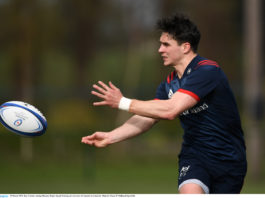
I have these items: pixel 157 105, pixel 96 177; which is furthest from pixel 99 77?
pixel 157 105

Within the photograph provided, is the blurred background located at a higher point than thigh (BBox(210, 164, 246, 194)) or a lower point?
higher

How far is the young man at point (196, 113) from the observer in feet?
15.6

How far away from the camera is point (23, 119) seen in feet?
17.4

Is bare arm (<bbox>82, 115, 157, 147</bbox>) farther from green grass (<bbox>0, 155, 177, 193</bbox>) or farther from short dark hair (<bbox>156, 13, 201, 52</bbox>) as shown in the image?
green grass (<bbox>0, 155, 177, 193</bbox>)

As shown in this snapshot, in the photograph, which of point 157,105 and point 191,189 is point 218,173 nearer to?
point 191,189

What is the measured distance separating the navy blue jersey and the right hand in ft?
2.69

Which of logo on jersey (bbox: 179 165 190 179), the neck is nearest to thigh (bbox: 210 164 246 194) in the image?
logo on jersey (bbox: 179 165 190 179)

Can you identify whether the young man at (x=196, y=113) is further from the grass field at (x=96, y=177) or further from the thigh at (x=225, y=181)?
the grass field at (x=96, y=177)

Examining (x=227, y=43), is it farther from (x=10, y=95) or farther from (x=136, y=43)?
(x=10, y=95)

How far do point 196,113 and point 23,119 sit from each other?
1785 millimetres

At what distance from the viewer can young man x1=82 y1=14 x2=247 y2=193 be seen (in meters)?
4.77

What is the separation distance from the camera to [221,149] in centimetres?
508

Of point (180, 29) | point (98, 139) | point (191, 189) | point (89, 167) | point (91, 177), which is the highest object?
point (89, 167)

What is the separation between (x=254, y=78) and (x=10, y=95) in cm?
878
